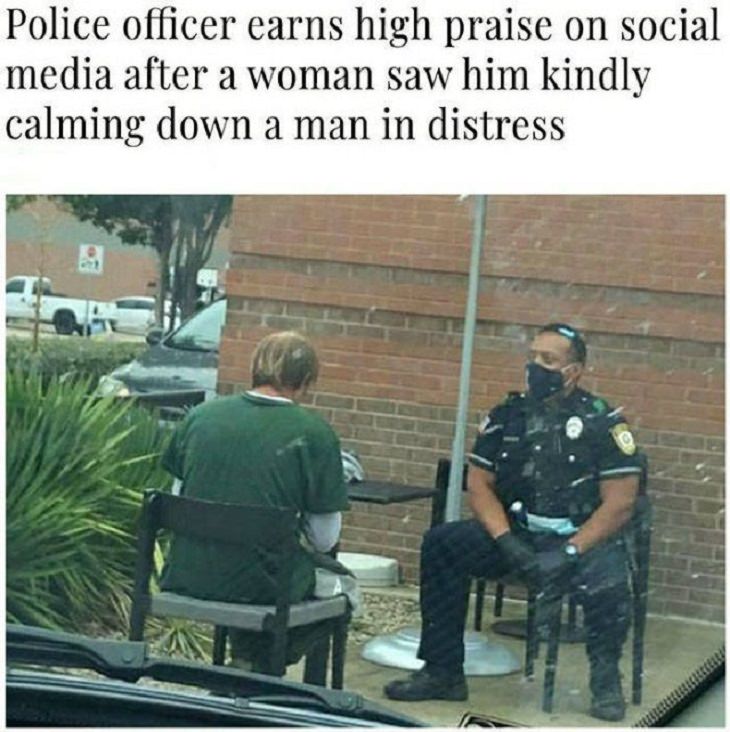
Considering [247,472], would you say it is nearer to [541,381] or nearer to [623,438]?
[541,381]

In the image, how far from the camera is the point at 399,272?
3197 millimetres

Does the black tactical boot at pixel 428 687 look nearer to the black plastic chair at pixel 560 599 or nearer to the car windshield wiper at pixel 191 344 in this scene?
the black plastic chair at pixel 560 599

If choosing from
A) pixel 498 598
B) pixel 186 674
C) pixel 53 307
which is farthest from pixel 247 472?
pixel 186 674

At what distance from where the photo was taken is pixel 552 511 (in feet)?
10.4

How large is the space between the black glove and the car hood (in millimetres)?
681

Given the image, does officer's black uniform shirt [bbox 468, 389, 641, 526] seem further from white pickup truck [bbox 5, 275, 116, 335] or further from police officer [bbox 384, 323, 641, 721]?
white pickup truck [bbox 5, 275, 116, 335]

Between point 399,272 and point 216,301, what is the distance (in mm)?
398

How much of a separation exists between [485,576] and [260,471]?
0.50m

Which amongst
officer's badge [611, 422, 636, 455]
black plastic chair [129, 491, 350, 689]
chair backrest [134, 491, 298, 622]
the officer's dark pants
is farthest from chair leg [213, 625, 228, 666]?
officer's badge [611, 422, 636, 455]
